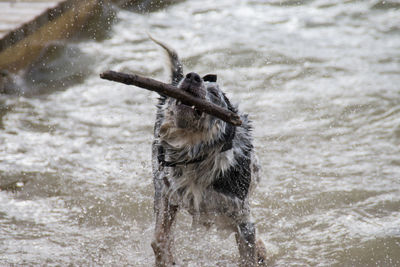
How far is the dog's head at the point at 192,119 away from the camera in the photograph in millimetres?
3158

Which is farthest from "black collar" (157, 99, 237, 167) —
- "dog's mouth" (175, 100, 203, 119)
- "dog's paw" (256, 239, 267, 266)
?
"dog's paw" (256, 239, 267, 266)

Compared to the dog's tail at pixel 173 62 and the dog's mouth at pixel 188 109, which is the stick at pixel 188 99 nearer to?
the dog's mouth at pixel 188 109

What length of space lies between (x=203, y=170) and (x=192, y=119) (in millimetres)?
423

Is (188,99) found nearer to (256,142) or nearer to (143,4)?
(256,142)

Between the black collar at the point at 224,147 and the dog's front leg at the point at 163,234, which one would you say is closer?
the black collar at the point at 224,147

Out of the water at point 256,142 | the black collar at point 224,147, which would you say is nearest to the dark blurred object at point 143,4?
the water at point 256,142

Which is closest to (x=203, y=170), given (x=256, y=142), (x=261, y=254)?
(x=261, y=254)

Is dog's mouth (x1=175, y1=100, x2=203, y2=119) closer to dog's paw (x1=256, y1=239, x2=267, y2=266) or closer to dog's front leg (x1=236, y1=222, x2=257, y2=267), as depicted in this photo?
dog's front leg (x1=236, y1=222, x2=257, y2=267)

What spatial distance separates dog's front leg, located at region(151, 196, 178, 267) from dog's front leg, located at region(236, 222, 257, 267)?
1.51 feet

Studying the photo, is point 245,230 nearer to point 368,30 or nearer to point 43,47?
point 43,47

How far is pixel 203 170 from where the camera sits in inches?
138

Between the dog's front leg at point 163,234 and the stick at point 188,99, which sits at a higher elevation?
the stick at point 188,99

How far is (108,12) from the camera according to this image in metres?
9.35

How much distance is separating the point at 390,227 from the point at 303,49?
405 cm
